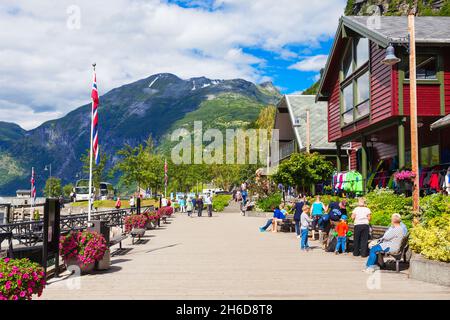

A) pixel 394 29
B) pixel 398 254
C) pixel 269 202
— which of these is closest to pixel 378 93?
pixel 394 29

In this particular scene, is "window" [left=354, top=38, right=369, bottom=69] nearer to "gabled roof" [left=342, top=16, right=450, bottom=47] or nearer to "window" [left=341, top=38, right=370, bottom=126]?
"window" [left=341, top=38, right=370, bottom=126]

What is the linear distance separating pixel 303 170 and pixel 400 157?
9.76m

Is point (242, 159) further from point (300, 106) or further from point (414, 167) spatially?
point (414, 167)

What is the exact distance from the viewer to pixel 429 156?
23.9 m

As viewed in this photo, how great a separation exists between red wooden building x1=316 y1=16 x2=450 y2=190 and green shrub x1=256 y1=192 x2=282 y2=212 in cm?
1087

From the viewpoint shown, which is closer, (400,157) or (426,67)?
(400,157)

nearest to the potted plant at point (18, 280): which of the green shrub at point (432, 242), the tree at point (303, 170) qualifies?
the green shrub at point (432, 242)

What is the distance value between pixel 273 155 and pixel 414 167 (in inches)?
1548

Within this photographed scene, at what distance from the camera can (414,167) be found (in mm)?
14469

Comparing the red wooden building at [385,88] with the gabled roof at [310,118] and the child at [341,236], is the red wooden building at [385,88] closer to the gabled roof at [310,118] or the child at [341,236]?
the child at [341,236]

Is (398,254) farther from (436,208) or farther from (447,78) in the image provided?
(447,78)

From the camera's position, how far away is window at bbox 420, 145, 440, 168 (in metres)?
23.2
